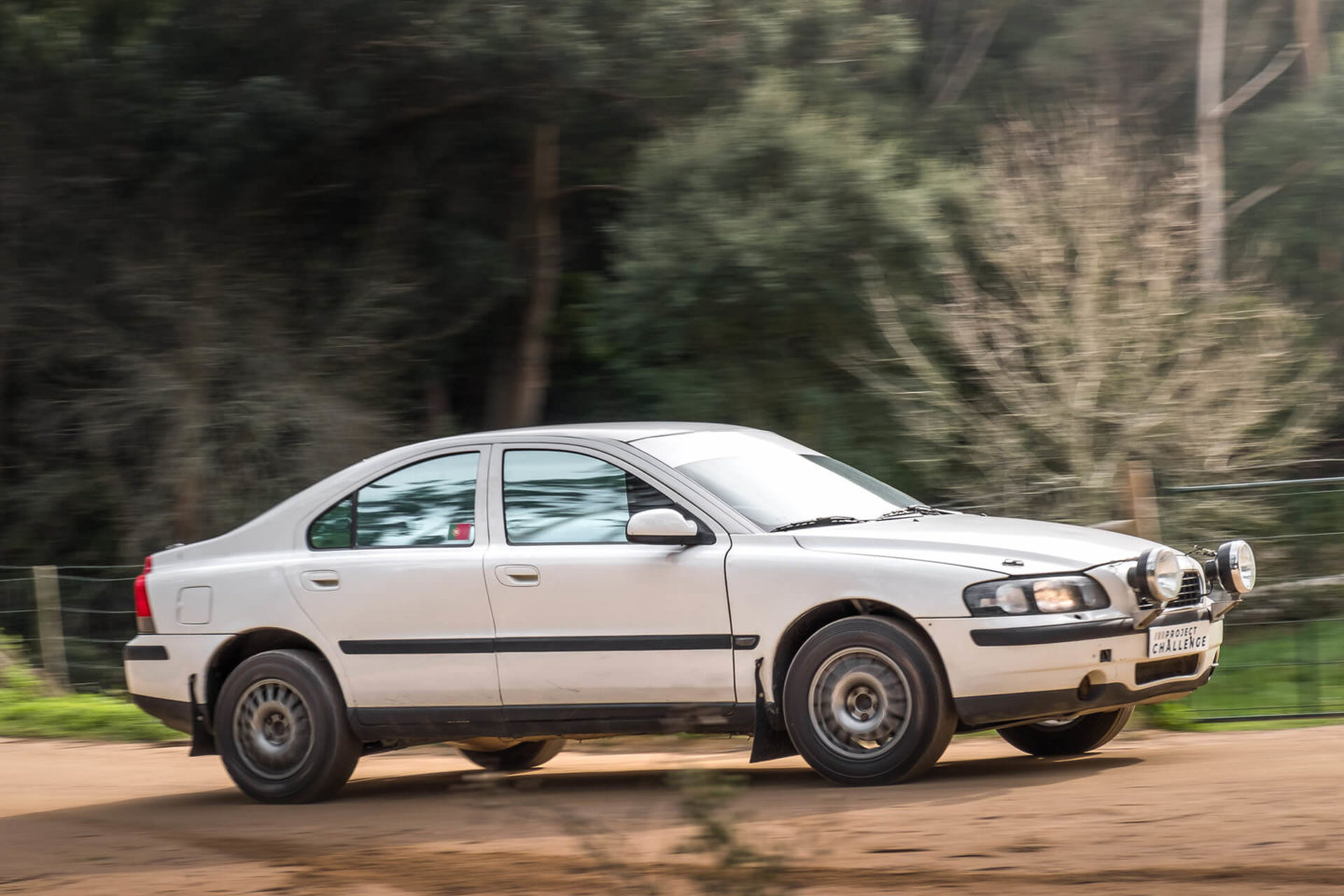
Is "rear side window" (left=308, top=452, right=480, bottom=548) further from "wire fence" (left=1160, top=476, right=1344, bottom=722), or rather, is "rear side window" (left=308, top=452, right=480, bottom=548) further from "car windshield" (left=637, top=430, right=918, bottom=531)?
"wire fence" (left=1160, top=476, right=1344, bottom=722)

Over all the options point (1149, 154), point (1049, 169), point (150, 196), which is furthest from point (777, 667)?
point (1149, 154)

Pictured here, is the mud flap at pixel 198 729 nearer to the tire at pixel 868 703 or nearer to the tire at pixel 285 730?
the tire at pixel 285 730

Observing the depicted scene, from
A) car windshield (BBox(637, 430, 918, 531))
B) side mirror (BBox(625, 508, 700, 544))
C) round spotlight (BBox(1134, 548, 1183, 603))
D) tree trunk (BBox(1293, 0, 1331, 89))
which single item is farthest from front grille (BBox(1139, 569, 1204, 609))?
tree trunk (BBox(1293, 0, 1331, 89))

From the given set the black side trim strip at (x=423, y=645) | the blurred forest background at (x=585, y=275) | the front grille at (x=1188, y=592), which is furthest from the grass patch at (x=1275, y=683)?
the blurred forest background at (x=585, y=275)

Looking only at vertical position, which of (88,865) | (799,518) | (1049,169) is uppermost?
(1049,169)

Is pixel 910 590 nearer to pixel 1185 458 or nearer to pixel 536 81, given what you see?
pixel 1185 458

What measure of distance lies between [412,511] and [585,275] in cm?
1231

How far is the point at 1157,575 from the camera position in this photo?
6762mm

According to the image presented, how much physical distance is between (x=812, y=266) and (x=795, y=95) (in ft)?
6.86

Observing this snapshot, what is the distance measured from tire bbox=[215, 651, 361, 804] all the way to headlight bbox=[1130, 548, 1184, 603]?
141 inches

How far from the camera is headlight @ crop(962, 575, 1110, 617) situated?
21.6 ft

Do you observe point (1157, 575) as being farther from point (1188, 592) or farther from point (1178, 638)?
point (1188, 592)

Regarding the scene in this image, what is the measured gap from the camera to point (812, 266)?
1670 centimetres

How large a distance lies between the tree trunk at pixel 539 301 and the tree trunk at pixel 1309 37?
14.9m
